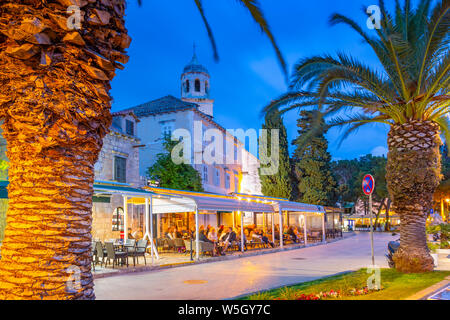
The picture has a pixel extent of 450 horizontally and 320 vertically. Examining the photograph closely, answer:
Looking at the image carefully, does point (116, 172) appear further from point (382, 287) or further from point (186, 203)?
point (382, 287)

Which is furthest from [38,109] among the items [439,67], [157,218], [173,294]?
[157,218]

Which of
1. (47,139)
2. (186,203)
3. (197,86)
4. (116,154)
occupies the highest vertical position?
(197,86)

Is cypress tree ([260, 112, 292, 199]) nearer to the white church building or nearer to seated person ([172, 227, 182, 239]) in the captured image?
the white church building

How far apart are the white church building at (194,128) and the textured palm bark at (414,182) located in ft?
62.5

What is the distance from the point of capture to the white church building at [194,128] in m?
33.5

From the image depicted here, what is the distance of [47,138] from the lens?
3.74m

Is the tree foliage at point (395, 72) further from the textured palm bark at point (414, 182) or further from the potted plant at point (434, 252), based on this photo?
the potted plant at point (434, 252)

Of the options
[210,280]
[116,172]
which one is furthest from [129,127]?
[210,280]

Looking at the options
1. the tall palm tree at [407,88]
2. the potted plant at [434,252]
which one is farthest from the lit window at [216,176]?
the tall palm tree at [407,88]

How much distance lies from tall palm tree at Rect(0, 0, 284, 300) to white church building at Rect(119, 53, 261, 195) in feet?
76.6

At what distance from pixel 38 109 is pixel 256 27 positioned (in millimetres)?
2956

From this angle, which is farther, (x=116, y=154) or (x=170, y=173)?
(x=170, y=173)

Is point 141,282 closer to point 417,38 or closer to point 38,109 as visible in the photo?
point 38,109

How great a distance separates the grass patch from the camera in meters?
8.04
